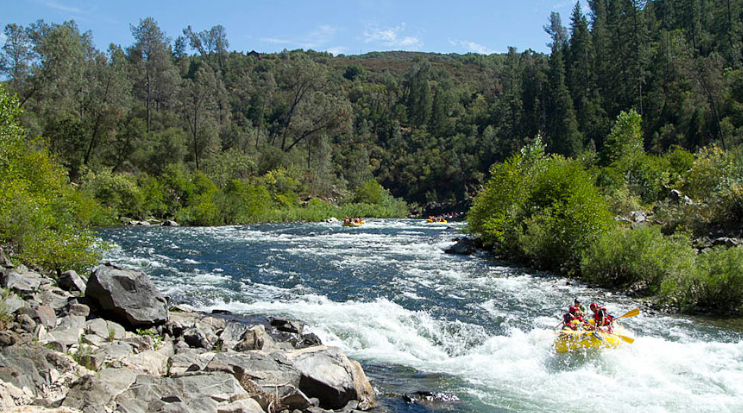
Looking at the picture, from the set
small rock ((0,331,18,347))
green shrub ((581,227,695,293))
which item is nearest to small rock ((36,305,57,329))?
small rock ((0,331,18,347))

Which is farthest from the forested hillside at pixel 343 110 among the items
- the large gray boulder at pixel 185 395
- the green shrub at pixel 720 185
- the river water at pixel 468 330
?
the green shrub at pixel 720 185

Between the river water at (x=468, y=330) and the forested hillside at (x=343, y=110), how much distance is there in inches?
518

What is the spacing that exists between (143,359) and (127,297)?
2.49 meters

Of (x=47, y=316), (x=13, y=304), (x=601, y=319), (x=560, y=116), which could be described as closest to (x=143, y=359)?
(x=47, y=316)

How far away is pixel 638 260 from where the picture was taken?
15117 mm

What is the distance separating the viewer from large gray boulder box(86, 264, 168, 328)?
29.3ft

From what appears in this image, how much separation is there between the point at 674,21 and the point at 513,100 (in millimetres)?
29450

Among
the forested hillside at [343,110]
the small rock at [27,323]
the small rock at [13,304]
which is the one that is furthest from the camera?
the forested hillside at [343,110]

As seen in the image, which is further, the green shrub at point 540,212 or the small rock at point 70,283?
the green shrub at point 540,212

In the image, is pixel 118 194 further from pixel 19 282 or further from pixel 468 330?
pixel 468 330

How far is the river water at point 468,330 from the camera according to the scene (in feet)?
25.9

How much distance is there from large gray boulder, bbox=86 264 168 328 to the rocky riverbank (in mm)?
19

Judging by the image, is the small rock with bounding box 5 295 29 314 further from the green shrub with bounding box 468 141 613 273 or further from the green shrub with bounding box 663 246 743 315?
the green shrub with bounding box 468 141 613 273

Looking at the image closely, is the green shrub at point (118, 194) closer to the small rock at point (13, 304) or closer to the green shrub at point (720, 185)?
the small rock at point (13, 304)
